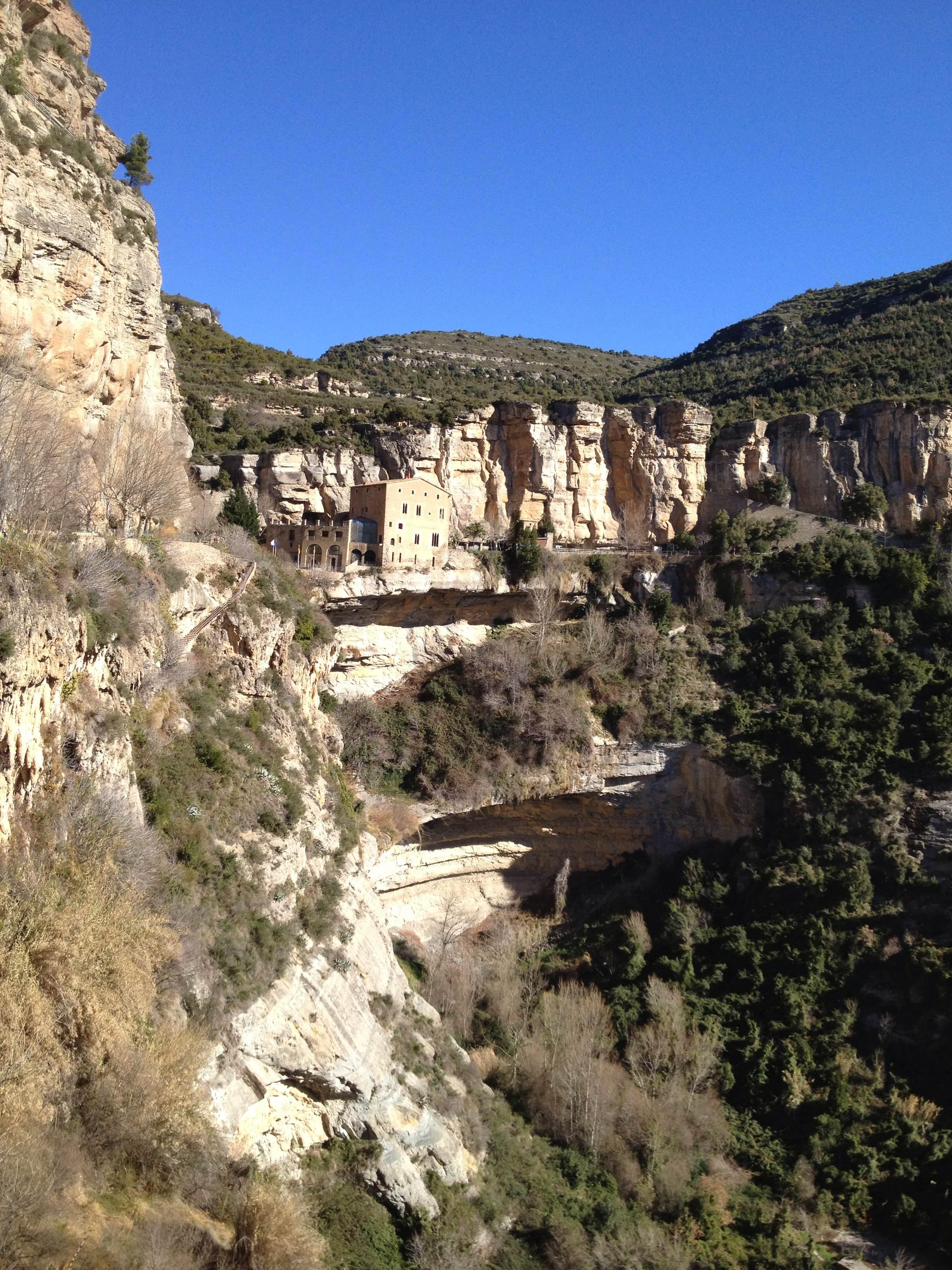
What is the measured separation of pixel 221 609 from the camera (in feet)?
72.9

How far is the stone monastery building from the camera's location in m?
33.0

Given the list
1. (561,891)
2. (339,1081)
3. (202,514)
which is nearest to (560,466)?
(202,514)

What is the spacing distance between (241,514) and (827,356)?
115 feet

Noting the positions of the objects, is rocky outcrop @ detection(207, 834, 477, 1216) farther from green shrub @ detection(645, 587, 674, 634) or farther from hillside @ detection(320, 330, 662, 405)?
hillside @ detection(320, 330, 662, 405)

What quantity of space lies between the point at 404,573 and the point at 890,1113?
21195 mm

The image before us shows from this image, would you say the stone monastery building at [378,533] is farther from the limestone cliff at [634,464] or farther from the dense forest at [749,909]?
the dense forest at [749,909]

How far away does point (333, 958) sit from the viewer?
19.0 m

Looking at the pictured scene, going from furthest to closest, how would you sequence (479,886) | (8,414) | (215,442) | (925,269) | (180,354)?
(925,269) < (180,354) < (215,442) < (479,886) < (8,414)

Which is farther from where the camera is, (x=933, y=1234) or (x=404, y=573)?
(x=404, y=573)

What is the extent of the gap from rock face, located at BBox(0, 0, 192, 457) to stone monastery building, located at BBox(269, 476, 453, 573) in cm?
590

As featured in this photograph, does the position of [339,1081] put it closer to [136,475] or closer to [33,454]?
[33,454]

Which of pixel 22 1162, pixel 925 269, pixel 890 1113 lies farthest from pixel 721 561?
pixel 925 269

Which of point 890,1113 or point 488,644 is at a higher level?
point 488,644

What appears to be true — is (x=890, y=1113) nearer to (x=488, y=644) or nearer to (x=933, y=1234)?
(x=933, y=1234)
